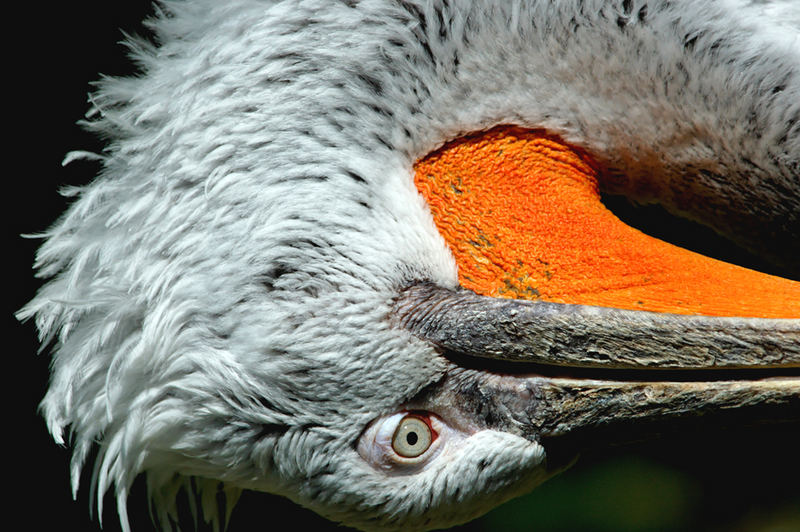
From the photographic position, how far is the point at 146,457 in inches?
73.1

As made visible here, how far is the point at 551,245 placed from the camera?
1.92m

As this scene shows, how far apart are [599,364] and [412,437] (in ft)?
1.51

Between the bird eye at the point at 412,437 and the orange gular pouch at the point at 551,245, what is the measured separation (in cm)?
35

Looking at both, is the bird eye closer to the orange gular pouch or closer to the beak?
the beak

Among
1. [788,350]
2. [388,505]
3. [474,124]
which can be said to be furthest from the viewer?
[474,124]

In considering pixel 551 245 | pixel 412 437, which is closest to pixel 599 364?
pixel 551 245

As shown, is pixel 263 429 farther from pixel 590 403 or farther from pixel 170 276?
pixel 590 403

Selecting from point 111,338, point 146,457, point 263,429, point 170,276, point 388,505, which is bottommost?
point 388,505

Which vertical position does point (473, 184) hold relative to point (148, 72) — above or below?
below

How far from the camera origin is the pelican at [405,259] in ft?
5.59

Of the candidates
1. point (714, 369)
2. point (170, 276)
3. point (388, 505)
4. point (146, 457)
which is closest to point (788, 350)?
point (714, 369)

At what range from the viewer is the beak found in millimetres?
1700

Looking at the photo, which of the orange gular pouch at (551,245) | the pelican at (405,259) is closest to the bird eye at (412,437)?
the pelican at (405,259)

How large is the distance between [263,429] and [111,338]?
0.42 metres
